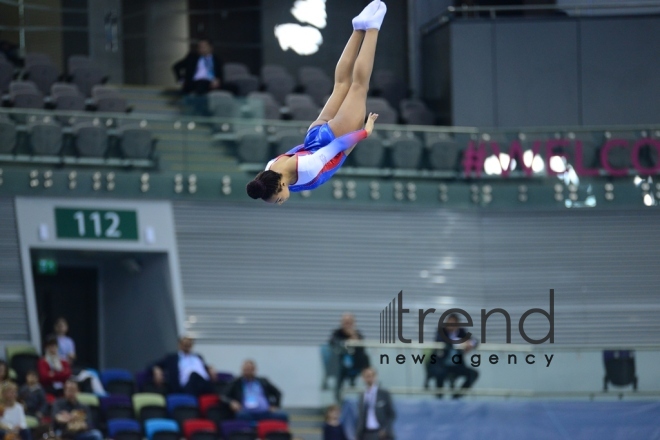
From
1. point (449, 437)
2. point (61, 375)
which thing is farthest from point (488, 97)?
point (61, 375)

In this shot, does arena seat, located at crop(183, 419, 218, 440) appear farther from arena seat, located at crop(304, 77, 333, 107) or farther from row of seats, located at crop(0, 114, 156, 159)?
arena seat, located at crop(304, 77, 333, 107)

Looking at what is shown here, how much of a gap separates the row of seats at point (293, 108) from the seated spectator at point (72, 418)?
5.64 metres

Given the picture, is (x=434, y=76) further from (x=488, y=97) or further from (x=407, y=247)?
(x=407, y=247)

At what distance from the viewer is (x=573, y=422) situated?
42.9ft

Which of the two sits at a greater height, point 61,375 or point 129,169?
point 129,169

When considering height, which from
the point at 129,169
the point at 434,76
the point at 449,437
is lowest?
the point at 449,437

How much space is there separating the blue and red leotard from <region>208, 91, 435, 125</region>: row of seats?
7.89 metres

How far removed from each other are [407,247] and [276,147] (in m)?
2.44

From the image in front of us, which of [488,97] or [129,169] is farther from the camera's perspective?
[488,97]

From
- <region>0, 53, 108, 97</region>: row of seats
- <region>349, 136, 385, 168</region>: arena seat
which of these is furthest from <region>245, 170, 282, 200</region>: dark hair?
<region>0, 53, 108, 97</region>: row of seats

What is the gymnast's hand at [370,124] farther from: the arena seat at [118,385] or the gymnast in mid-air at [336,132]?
the arena seat at [118,385]

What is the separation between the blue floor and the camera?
13.0 metres

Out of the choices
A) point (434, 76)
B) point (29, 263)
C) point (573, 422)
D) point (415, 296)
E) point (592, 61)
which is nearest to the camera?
point (573, 422)

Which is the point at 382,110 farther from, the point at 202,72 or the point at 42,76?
the point at 42,76
